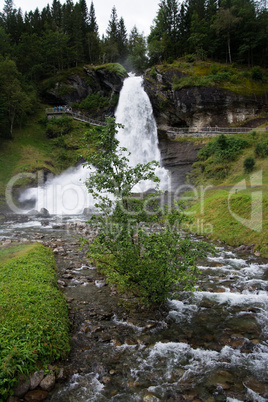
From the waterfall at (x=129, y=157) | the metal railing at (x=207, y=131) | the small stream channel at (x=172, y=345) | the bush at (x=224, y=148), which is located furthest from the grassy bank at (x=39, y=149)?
the small stream channel at (x=172, y=345)

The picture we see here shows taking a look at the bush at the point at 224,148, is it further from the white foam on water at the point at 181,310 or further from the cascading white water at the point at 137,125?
the white foam on water at the point at 181,310

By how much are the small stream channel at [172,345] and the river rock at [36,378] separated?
0.34 meters

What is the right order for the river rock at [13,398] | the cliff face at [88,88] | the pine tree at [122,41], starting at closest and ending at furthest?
the river rock at [13,398]
the cliff face at [88,88]
the pine tree at [122,41]

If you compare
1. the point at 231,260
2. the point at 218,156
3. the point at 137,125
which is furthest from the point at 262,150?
the point at 137,125

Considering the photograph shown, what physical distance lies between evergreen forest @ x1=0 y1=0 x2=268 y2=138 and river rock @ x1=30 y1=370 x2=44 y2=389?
41.3 m

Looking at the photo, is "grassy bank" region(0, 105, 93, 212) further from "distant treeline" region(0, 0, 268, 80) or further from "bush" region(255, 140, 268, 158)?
"bush" region(255, 140, 268, 158)

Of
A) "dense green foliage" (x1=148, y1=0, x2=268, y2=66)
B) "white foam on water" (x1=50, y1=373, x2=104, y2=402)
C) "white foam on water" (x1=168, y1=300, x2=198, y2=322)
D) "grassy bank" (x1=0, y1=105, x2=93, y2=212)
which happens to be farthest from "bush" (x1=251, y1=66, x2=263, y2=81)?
"white foam on water" (x1=50, y1=373, x2=104, y2=402)

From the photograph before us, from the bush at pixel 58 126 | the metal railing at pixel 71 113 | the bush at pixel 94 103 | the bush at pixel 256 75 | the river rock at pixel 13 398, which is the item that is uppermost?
the bush at pixel 256 75

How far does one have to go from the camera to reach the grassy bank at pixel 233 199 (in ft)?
49.4

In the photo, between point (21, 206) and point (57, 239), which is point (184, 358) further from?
point (21, 206)

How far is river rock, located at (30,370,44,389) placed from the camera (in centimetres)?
463

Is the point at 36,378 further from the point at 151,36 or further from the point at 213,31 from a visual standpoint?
the point at 151,36

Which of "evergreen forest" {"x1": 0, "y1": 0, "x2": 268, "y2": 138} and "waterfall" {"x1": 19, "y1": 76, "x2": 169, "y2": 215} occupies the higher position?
"evergreen forest" {"x1": 0, "y1": 0, "x2": 268, "y2": 138}

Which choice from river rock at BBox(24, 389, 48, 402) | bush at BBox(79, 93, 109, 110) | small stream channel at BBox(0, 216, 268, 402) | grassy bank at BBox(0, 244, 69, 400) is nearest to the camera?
river rock at BBox(24, 389, 48, 402)
